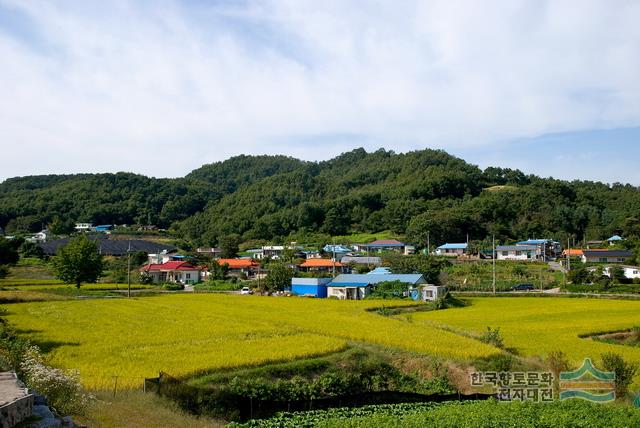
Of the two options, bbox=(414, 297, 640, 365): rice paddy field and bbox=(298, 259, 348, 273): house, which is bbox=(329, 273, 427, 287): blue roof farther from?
bbox=(298, 259, 348, 273): house

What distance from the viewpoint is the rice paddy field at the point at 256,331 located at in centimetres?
1848

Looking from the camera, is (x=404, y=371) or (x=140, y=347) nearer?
(x=404, y=371)

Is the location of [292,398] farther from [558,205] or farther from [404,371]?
[558,205]

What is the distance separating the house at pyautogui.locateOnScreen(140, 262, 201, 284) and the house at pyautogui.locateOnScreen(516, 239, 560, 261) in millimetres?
45445

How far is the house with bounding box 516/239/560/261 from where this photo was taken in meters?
73.2

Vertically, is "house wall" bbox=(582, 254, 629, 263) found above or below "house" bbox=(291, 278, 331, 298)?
above

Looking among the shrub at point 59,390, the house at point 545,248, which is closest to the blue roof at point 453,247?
the house at point 545,248

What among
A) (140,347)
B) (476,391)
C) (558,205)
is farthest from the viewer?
(558,205)

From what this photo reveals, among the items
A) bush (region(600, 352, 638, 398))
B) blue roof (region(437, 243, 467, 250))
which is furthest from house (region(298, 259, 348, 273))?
bush (region(600, 352, 638, 398))

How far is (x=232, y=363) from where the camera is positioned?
703 inches

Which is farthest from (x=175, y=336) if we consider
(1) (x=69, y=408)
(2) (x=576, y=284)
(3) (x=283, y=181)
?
(3) (x=283, y=181)

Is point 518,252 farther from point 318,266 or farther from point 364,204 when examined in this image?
point 364,204

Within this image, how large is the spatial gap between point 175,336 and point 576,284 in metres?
41.9

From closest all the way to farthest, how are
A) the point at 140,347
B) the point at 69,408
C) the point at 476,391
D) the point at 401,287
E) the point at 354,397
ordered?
1. the point at 69,408
2. the point at 354,397
3. the point at 476,391
4. the point at 140,347
5. the point at 401,287
